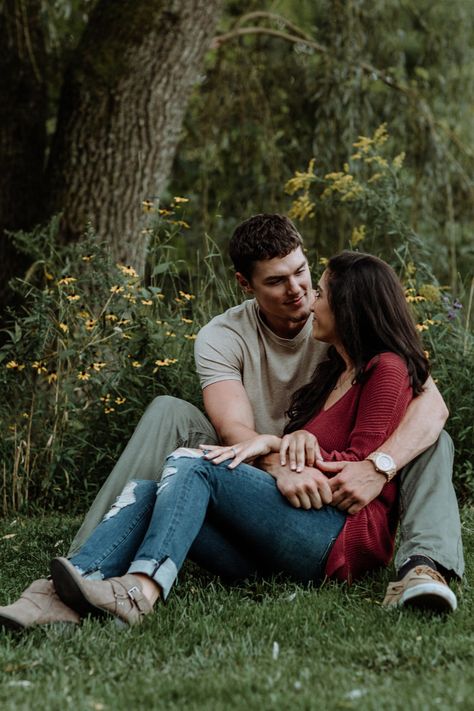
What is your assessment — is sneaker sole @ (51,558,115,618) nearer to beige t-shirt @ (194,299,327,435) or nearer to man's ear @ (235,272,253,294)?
beige t-shirt @ (194,299,327,435)

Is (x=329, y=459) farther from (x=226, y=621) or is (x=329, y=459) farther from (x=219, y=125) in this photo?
(x=219, y=125)

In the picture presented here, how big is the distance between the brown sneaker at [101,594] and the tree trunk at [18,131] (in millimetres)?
3562

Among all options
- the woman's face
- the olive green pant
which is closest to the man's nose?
the woman's face

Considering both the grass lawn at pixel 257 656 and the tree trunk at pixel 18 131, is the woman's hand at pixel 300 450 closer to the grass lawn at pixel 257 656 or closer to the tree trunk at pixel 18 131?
the grass lawn at pixel 257 656

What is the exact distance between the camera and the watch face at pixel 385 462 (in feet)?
9.38

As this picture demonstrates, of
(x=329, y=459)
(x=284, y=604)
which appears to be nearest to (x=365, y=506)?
(x=329, y=459)

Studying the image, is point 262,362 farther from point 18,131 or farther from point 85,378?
point 18,131

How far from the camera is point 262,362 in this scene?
3.59m

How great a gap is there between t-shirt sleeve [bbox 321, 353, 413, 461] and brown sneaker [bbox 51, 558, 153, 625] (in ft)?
2.28

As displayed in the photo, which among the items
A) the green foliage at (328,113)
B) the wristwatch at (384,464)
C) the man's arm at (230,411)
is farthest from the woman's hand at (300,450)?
the green foliage at (328,113)

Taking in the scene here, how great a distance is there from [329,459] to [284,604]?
440 millimetres

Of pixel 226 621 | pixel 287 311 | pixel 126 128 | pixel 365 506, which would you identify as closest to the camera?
pixel 226 621

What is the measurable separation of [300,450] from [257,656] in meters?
0.66

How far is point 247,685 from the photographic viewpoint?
7.11 ft
